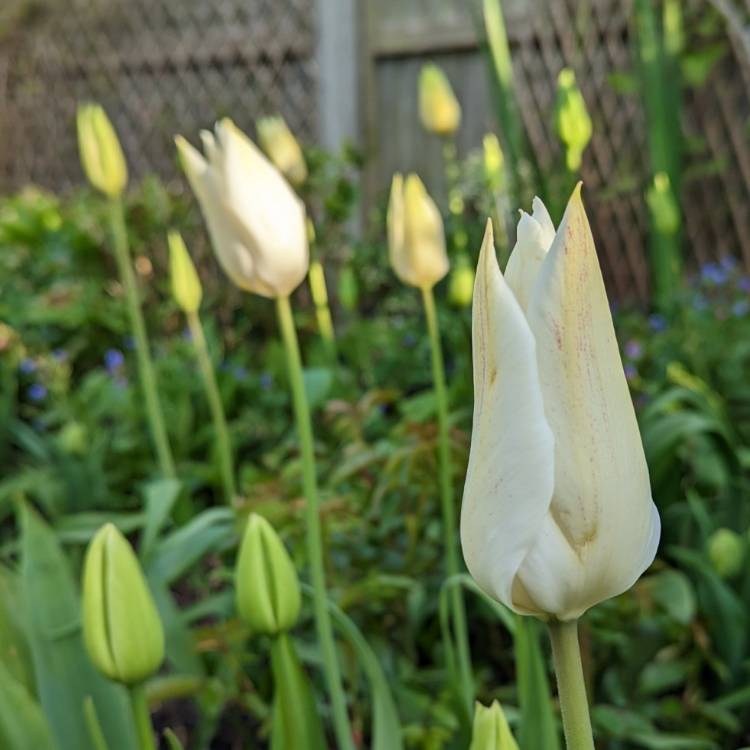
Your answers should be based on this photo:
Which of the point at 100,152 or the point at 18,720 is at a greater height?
the point at 100,152

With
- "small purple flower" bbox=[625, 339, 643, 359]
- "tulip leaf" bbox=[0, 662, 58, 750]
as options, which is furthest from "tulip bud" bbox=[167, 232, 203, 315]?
"small purple flower" bbox=[625, 339, 643, 359]

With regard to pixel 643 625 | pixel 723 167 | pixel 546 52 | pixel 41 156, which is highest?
pixel 41 156

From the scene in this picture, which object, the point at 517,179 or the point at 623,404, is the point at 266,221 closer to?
the point at 517,179

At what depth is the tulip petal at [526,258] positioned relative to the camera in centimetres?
42

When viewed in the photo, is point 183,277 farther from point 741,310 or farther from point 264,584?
point 741,310

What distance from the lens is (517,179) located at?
118 centimetres

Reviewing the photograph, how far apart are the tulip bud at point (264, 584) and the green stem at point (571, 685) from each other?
360 millimetres

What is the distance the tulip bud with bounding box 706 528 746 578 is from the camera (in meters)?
1.31

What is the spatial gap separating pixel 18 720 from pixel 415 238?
2.03ft

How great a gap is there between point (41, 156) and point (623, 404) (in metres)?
5.25

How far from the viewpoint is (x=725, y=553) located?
1315 millimetres

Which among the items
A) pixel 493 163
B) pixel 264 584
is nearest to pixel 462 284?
pixel 493 163

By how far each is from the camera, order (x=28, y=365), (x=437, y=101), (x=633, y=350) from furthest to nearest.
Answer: (x=28, y=365), (x=633, y=350), (x=437, y=101)

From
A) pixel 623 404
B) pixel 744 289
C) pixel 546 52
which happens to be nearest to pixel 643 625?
pixel 623 404
